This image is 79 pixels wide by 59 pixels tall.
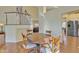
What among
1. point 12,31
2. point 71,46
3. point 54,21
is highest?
point 54,21

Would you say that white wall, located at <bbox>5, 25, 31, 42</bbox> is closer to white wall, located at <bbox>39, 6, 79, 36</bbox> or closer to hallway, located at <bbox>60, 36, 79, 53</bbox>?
white wall, located at <bbox>39, 6, 79, 36</bbox>

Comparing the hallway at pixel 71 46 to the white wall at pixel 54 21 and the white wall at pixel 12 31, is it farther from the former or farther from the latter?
the white wall at pixel 12 31

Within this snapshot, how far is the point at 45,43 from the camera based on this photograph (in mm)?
2346

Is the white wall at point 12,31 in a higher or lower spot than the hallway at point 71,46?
higher

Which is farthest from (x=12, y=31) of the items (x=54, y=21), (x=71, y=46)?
(x=71, y=46)

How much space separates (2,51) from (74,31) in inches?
35.7

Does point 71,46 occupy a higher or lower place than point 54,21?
lower

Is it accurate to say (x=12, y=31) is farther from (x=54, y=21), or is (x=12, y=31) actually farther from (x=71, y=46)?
(x=71, y=46)

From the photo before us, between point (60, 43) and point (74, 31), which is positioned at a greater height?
point (74, 31)

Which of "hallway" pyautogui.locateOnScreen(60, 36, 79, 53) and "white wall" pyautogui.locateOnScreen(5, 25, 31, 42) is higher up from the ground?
"white wall" pyautogui.locateOnScreen(5, 25, 31, 42)

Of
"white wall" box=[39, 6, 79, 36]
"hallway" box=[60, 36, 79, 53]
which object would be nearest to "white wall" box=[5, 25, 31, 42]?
"white wall" box=[39, 6, 79, 36]

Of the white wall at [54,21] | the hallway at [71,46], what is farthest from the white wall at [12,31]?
the hallway at [71,46]
